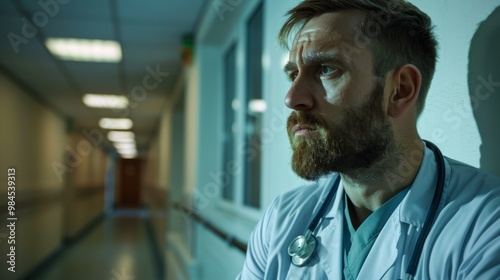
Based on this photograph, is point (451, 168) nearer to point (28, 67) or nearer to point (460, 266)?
point (460, 266)

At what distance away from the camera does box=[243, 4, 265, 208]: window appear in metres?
3.21

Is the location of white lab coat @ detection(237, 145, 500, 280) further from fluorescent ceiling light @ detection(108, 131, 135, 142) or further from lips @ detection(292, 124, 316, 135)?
fluorescent ceiling light @ detection(108, 131, 135, 142)

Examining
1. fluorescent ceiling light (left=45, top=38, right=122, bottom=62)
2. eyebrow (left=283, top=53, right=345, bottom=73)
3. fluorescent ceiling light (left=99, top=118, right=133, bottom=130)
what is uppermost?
fluorescent ceiling light (left=45, top=38, right=122, bottom=62)

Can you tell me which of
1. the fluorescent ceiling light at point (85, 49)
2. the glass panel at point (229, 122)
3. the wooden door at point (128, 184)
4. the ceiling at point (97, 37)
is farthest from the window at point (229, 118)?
the wooden door at point (128, 184)

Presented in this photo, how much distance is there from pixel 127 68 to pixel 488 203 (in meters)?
5.17

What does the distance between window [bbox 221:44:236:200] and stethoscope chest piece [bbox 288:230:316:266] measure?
2797 mm

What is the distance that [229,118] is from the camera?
421 centimetres

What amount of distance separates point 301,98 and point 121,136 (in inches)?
495

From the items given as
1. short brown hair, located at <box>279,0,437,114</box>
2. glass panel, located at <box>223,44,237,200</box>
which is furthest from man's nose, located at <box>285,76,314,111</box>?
glass panel, located at <box>223,44,237,200</box>

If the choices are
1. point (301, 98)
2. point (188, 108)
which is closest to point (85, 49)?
point (188, 108)

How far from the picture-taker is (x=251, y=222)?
293 centimetres

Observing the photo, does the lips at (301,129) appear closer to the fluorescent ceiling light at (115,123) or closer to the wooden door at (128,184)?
the fluorescent ceiling light at (115,123)

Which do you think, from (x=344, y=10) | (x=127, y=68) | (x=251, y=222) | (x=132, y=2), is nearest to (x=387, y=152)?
(x=344, y=10)

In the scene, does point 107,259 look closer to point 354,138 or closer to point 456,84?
point 354,138
